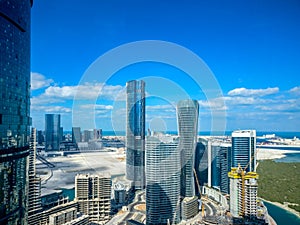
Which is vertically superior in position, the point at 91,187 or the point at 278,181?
the point at 91,187

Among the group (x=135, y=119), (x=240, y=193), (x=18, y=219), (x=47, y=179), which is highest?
(x=135, y=119)

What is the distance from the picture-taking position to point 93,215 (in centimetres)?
572

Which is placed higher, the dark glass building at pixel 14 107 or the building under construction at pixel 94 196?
the dark glass building at pixel 14 107

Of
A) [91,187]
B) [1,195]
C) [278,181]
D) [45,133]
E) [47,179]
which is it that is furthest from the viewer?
[45,133]

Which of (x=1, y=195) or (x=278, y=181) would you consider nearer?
(x=1, y=195)

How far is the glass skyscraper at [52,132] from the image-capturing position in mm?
18047

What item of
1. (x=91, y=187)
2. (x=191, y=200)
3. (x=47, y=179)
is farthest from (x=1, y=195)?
(x=47, y=179)

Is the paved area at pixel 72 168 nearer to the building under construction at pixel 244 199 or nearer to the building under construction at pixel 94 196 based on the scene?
the building under construction at pixel 94 196

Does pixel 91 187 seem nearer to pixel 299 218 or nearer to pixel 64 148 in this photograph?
pixel 299 218

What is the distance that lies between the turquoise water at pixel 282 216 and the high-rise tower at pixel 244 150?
4.16 feet

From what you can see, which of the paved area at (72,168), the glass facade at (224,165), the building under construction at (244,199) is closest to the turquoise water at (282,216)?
the building under construction at (244,199)

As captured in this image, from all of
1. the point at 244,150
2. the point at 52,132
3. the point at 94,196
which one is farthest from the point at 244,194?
the point at 52,132

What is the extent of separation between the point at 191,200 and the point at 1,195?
449cm

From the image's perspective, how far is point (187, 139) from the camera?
6.93 metres
